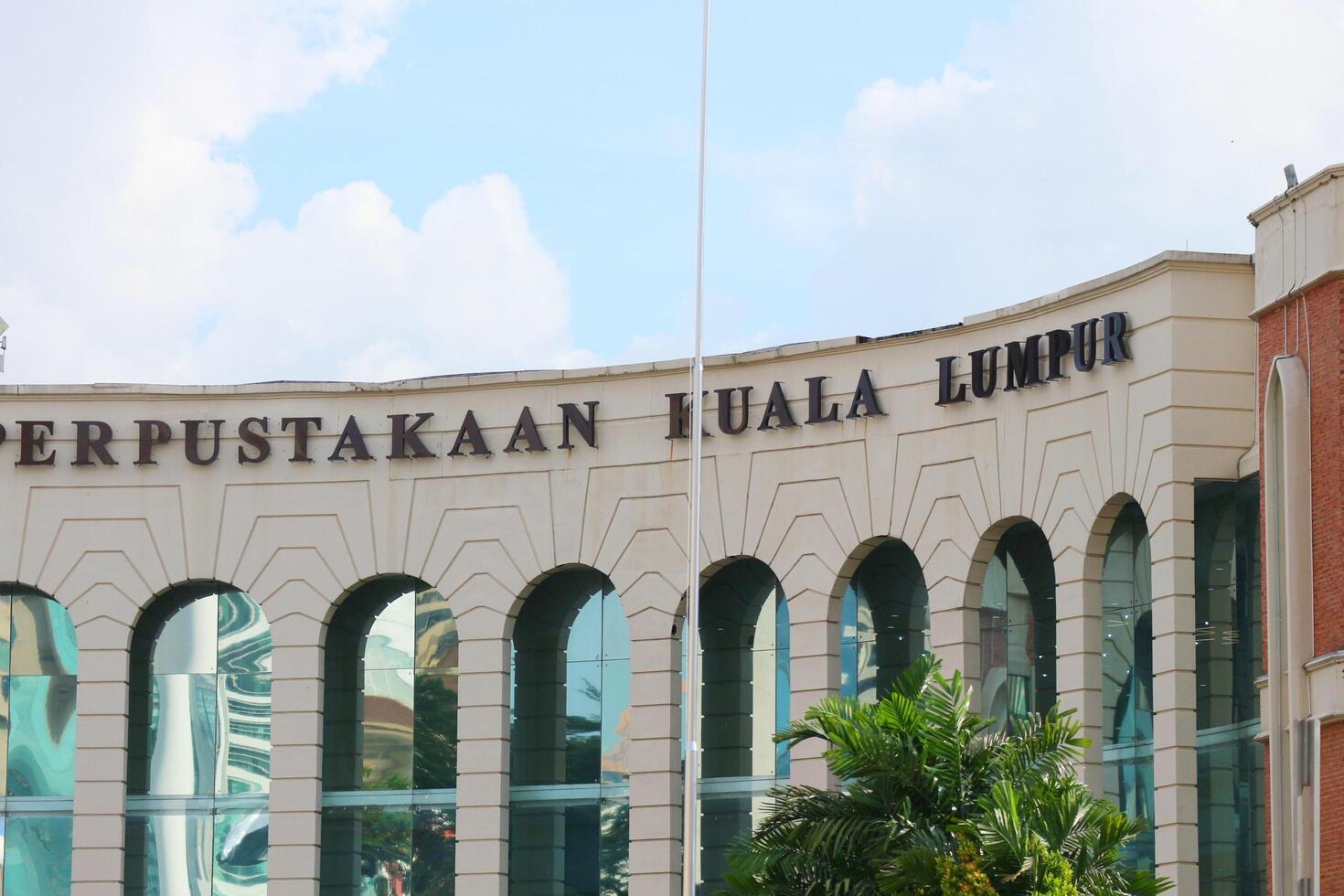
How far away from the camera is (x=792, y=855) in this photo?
3011 centimetres

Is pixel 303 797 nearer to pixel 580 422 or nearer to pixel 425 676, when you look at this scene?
pixel 425 676

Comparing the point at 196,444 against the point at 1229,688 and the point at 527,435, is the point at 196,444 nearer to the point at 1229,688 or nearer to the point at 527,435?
the point at 527,435

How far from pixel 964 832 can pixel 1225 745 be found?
12267 millimetres

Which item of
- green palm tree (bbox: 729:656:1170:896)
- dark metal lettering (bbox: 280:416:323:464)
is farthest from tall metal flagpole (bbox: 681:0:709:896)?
dark metal lettering (bbox: 280:416:323:464)

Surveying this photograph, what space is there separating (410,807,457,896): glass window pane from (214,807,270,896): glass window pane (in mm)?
3254

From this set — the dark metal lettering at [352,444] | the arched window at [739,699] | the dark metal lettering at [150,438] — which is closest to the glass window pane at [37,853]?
the dark metal lettering at [150,438]

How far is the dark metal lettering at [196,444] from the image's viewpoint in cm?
4969

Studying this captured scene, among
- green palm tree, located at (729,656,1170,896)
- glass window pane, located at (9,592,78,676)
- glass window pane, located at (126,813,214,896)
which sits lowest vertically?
glass window pane, located at (126,813,214,896)

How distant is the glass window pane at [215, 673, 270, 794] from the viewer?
49406 millimetres

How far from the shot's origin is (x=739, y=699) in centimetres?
4741

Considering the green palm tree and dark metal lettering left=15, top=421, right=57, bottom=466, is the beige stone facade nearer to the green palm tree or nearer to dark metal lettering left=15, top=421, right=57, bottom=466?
dark metal lettering left=15, top=421, right=57, bottom=466

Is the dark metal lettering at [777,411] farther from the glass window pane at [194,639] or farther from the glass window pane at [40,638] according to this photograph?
the glass window pane at [40,638]

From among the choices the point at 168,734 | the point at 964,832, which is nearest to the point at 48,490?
the point at 168,734

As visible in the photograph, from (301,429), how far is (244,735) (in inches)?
264
